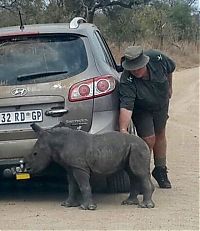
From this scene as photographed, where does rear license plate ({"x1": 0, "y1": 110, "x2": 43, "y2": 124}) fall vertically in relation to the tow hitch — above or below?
above

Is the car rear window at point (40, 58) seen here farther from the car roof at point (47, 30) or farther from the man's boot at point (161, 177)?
the man's boot at point (161, 177)

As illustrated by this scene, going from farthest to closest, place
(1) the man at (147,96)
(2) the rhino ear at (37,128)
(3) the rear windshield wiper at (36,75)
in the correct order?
(1) the man at (147,96) → (3) the rear windshield wiper at (36,75) → (2) the rhino ear at (37,128)

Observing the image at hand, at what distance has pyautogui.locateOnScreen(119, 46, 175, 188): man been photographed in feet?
26.1

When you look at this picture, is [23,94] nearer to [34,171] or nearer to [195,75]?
[34,171]

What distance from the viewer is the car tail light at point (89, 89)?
7.57 metres

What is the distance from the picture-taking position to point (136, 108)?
8328 mm

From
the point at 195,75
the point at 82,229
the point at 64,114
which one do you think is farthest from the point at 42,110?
the point at 195,75

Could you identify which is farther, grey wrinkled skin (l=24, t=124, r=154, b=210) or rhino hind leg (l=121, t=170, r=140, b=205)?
rhino hind leg (l=121, t=170, r=140, b=205)

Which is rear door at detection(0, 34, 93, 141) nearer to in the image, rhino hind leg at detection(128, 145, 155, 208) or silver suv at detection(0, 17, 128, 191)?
silver suv at detection(0, 17, 128, 191)

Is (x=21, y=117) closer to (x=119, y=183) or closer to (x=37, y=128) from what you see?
(x=37, y=128)

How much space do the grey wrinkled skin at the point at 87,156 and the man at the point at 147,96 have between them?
29 cm

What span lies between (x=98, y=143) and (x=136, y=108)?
1.01m

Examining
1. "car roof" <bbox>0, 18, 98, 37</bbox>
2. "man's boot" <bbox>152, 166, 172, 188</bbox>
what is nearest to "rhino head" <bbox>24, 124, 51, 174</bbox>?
"car roof" <bbox>0, 18, 98, 37</bbox>

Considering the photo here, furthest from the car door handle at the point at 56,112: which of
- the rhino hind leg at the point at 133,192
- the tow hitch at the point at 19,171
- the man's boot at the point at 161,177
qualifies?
the man's boot at the point at 161,177
